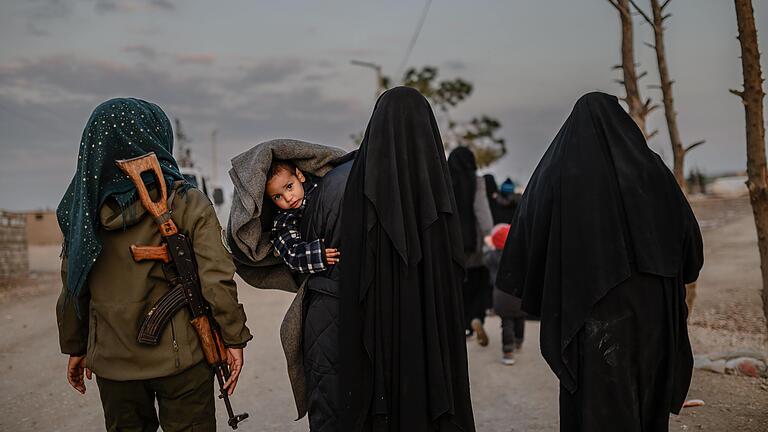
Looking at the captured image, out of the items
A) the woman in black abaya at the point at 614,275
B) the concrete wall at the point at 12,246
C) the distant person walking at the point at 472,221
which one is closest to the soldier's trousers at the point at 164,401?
the woman in black abaya at the point at 614,275

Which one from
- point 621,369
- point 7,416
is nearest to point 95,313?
point 621,369

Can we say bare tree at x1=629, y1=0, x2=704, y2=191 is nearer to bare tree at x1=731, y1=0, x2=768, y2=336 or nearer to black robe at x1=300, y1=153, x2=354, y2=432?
bare tree at x1=731, y1=0, x2=768, y2=336

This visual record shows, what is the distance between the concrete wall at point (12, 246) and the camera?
15.2 m

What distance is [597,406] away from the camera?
3203 millimetres

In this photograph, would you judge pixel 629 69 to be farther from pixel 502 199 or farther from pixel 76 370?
Answer: pixel 76 370

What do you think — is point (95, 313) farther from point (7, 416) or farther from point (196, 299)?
point (7, 416)

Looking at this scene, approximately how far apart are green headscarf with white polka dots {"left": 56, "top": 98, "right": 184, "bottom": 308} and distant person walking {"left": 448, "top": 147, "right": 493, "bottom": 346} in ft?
14.8

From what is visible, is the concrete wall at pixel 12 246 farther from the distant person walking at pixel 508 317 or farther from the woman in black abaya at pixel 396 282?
the woman in black abaya at pixel 396 282

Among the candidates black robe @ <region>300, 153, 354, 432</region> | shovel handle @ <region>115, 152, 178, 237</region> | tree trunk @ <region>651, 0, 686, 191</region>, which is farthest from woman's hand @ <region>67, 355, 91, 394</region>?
tree trunk @ <region>651, 0, 686, 191</region>

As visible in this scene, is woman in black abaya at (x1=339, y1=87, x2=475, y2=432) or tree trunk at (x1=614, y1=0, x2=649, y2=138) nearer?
woman in black abaya at (x1=339, y1=87, x2=475, y2=432)

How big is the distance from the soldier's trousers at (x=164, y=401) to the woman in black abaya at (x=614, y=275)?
Answer: 65.6 inches

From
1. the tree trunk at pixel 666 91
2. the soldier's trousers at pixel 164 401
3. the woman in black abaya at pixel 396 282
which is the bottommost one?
the soldier's trousers at pixel 164 401

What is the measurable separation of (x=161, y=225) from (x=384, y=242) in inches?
37.4

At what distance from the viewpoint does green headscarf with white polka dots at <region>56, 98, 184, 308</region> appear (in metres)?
2.74
